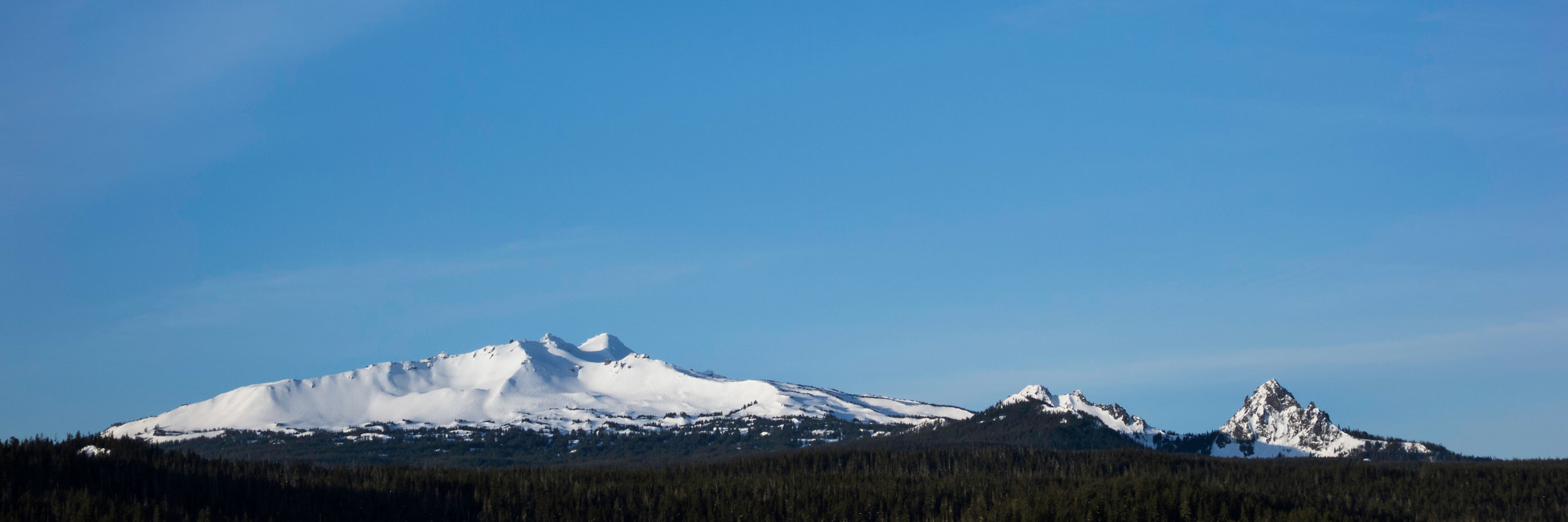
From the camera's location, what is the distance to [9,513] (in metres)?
193

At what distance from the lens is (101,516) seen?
198000 millimetres

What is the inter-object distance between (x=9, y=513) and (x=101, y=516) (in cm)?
1192
